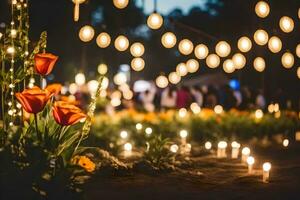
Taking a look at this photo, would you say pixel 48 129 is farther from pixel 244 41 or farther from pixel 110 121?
pixel 244 41

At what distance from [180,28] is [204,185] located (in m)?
29.5

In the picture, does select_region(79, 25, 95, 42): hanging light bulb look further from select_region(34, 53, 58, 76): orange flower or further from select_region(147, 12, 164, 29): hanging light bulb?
select_region(34, 53, 58, 76): orange flower

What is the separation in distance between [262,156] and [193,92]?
9.19 meters

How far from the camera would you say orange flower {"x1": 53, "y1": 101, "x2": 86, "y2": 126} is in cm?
620

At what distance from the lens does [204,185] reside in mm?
8258

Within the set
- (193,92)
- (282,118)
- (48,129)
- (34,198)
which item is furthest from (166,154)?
(193,92)

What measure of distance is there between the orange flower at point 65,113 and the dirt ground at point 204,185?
1.04 meters

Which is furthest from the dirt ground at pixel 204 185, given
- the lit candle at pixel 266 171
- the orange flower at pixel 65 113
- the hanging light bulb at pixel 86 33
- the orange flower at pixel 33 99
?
the hanging light bulb at pixel 86 33

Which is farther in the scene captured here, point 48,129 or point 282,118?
point 282,118

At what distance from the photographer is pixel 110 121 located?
14.6 m

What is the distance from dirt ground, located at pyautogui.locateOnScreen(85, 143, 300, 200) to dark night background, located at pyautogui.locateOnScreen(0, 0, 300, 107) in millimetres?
7549

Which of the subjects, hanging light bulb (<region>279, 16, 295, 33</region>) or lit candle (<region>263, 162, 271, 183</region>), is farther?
hanging light bulb (<region>279, 16, 295, 33</region>)

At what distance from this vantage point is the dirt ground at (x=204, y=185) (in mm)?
7320

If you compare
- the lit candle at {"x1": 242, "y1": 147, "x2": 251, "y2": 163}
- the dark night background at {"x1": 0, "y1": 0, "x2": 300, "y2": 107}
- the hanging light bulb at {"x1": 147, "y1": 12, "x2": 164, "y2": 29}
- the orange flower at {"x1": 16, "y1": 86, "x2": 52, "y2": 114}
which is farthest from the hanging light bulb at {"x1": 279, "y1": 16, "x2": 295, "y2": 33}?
the orange flower at {"x1": 16, "y1": 86, "x2": 52, "y2": 114}
